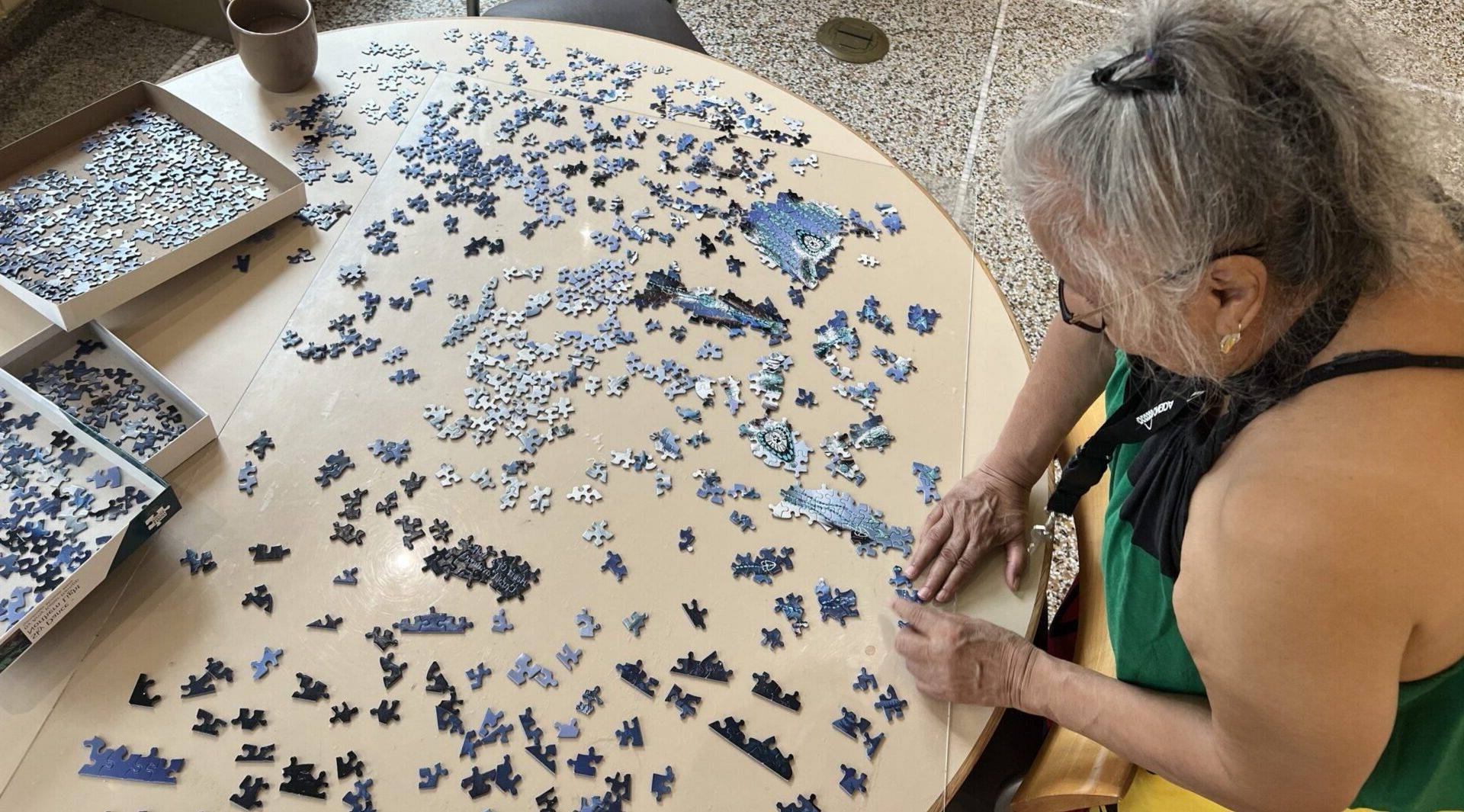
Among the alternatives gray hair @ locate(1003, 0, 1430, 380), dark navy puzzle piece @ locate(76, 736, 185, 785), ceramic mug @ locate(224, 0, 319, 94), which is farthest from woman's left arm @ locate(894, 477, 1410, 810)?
ceramic mug @ locate(224, 0, 319, 94)

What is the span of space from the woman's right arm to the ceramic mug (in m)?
1.56

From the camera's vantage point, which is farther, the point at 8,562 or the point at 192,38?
the point at 192,38

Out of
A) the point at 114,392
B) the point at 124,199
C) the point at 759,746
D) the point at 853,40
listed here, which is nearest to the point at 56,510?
the point at 114,392

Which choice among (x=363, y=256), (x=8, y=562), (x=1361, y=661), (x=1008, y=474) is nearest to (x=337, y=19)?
(x=363, y=256)

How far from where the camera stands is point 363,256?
168 cm

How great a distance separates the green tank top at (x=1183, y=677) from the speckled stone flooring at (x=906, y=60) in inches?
66.6

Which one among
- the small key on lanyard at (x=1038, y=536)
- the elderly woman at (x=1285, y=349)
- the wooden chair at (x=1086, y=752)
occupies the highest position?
the elderly woman at (x=1285, y=349)

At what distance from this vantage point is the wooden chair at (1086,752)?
1264 millimetres

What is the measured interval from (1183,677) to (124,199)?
75.0 inches

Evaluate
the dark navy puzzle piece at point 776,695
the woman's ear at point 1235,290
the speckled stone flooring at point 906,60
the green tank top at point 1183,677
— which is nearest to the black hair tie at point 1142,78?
the woman's ear at point 1235,290

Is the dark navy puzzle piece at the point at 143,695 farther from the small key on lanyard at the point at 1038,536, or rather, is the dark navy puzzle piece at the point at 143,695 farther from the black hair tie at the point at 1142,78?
the black hair tie at the point at 1142,78

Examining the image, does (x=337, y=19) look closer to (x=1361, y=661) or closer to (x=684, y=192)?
(x=684, y=192)

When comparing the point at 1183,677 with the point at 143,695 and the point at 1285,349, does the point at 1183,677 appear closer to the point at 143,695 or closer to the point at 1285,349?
the point at 1285,349

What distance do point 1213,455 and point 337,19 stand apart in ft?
12.6
